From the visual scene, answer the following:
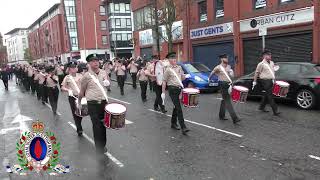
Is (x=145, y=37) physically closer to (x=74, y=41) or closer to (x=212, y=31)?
(x=212, y=31)

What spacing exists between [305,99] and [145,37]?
2718cm

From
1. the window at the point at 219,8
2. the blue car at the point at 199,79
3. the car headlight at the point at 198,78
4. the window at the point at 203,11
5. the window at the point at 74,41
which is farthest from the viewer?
the window at the point at 74,41

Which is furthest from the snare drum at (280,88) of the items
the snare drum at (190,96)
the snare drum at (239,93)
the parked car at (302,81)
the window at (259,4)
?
the window at (259,4)

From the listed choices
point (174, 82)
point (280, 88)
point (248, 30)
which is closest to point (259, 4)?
point (248, 30)

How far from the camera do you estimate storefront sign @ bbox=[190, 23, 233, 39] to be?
25.0 metres

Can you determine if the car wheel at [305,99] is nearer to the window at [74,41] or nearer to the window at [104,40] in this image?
the window at [104,40]

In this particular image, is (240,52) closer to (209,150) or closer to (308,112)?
(308,112)

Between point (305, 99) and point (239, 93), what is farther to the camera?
point (305, 99)

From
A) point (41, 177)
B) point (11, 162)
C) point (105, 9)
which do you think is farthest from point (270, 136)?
point (105, 9)

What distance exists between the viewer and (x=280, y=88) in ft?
34.5

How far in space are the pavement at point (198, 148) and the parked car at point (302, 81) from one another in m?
0.33

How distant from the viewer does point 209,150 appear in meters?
7.13

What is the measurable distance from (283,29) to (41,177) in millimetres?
17601

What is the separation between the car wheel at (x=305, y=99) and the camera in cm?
1099
